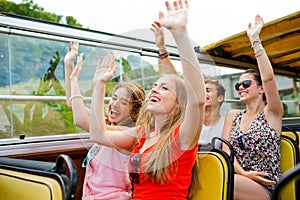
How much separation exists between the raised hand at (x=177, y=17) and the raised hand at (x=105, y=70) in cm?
37

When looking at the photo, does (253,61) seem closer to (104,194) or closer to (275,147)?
(275,147)

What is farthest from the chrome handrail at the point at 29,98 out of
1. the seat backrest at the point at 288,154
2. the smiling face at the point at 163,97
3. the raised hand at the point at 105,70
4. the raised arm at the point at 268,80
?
the seat backrest at the point at 288,154

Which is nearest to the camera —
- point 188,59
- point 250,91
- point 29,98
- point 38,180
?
point 38,180

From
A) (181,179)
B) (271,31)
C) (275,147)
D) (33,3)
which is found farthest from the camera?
(33,3)

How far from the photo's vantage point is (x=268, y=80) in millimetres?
1567

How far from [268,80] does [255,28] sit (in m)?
0.33

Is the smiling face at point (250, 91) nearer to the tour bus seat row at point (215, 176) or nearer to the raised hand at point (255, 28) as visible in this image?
the raised hand at point (255, 28)

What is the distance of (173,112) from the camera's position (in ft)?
4.33

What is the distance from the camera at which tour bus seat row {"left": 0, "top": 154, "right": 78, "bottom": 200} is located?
0.81 m

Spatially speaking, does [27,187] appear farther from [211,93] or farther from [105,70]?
[211,93]

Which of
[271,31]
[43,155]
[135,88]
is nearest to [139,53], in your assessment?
[135,88]

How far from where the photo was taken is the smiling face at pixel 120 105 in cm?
154

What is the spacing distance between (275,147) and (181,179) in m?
0.68

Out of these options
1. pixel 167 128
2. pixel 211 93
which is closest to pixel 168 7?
pixel 167 128
